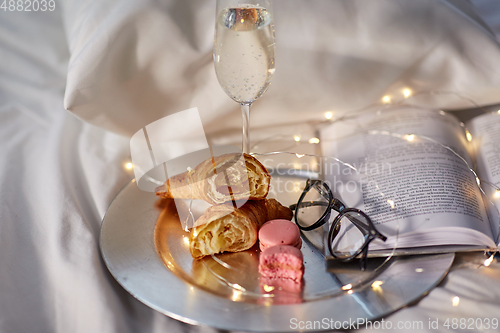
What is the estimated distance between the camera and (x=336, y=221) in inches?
27.1

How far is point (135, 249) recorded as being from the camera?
65 cm

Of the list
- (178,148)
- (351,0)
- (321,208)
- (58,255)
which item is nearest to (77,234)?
(58,255)

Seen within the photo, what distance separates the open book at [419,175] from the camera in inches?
25.2

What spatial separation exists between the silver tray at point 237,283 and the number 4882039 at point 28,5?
0.77m

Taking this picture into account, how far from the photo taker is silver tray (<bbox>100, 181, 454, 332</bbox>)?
1.72 feet

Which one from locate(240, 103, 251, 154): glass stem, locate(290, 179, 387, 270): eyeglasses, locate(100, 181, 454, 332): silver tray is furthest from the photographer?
locate(240, 103, 251, 154): glass stem

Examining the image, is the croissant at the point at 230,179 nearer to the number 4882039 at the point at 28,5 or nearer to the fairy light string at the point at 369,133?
the fairy light string at the point at 369,133

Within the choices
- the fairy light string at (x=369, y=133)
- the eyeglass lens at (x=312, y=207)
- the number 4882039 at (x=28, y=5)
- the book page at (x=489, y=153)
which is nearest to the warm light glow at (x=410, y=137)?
the fairy light string at (x=369, y=133)

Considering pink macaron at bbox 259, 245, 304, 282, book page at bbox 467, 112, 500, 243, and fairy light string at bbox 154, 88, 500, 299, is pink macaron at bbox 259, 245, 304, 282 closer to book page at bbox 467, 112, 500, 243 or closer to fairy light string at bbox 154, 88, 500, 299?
fairy light string at bbox 154, 88, 500, 299

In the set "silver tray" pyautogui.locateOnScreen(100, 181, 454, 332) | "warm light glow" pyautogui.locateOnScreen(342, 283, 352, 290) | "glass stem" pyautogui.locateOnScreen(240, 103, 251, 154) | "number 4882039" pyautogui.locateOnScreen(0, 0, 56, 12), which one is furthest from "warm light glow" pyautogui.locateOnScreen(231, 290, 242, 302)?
"number 4882039" pyautogui.locateOnScreen(0, 0, 56, 12)

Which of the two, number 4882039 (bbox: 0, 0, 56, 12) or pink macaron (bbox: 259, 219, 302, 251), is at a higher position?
number 4882039 (bbox: 0, 0, 56, 12)

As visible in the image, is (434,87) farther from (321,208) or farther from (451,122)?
(321,208)

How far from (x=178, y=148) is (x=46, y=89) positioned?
1.53 feet

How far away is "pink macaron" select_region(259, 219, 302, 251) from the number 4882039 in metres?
0.95
